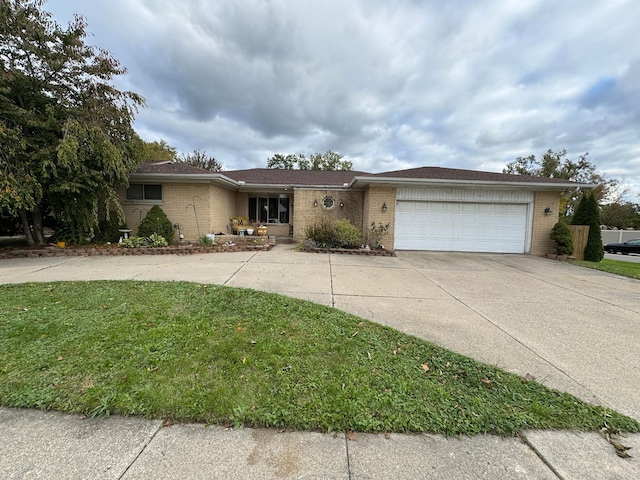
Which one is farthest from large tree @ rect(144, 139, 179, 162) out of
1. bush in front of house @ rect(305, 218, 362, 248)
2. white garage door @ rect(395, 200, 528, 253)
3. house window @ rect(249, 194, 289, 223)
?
white garage door @ rect(395, 200, 528, 253)

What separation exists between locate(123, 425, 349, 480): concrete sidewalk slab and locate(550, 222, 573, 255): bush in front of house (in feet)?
41.6

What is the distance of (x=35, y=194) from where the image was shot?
8344mm

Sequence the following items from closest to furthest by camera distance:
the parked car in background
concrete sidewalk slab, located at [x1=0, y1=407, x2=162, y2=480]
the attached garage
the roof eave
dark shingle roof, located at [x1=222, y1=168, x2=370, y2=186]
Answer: concrete sidewalk slab, located at [x1=0, y1=407, x2=162, y2=480], the roof eave, the attached garage, dark shingle roof, located at [x1=222, y1=168, x2=370, y2=186], the parked car in background

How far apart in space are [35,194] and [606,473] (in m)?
12.8

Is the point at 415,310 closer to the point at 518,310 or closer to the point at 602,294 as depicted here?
the point at 518,310

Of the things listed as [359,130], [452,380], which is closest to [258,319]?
[452,380]

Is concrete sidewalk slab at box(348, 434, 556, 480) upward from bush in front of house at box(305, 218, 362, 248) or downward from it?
downward

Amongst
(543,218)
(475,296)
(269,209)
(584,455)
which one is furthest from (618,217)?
(584,455)

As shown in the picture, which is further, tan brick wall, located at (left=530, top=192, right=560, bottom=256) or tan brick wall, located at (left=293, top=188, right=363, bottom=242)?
tan brick wall, located at (left=293, top=188, right=363, bottom=242)

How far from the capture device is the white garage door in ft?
36.8

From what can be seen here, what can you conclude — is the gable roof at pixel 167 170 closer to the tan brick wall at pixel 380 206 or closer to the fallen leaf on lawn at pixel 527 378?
the tan brick wall at pixel 380 206

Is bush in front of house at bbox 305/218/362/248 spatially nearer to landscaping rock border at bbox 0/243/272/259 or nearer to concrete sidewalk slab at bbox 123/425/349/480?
landscaping rock border at bbox 0/243/272/259

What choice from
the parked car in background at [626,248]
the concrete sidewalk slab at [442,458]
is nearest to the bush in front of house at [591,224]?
the concrete sidewalk slab at [442,458]

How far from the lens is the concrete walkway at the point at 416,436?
1658 millimetres
